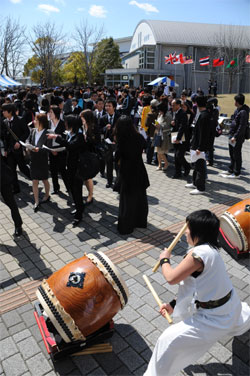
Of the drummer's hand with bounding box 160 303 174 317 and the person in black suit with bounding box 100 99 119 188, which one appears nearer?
the drummer's hand with bounding box 160 303 174 317

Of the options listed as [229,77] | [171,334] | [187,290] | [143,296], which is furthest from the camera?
[229,77]

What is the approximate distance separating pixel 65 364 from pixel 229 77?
154 ft

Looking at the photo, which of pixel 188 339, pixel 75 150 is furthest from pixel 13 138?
pixel 188 339

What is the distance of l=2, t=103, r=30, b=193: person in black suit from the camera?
6.68 m

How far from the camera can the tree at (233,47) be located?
42344mm

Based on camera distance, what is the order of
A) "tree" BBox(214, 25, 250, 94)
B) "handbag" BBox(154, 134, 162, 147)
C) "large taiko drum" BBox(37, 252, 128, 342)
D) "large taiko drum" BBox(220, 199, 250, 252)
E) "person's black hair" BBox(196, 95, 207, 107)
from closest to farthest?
"large taiko drum" BBox(37, 252, 128, 342), "large taiko drum" BBox(220, 199, 250, 252), "person's black hair" BBox(196, 95, 207, 107), "handbag" BBox(154, 134, 162, 147), "tree" BBox(214, 25, 250, 94)

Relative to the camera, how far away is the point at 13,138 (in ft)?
22.0

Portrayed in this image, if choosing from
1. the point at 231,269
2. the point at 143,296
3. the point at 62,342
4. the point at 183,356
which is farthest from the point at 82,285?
the point at 231,269

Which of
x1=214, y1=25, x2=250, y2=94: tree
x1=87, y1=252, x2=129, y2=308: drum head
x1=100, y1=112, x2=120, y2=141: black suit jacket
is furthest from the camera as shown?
x1=214, y1=25, x2=250, y2=94: tree

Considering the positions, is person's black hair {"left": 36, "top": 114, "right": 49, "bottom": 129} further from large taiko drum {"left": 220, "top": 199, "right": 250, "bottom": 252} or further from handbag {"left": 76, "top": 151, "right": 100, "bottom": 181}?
large taiko drum {"left": 220, "top": 199, "right": 250, "bottom": 252}

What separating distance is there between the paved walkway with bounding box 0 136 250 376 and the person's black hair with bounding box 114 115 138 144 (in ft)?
5.86

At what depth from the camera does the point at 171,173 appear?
9352mm

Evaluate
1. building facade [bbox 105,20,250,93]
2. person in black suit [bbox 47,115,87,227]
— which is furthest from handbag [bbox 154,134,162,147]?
building facade [bbox 105,20,250,93]

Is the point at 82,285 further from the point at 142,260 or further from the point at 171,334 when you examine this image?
the point at 142,260
